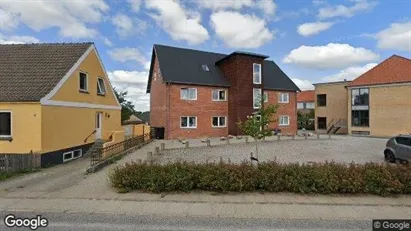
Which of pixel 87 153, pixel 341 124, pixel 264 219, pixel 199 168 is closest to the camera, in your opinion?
pixel 264 219

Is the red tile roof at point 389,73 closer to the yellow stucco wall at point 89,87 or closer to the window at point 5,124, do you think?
the yellow stucco wall at point 89,87

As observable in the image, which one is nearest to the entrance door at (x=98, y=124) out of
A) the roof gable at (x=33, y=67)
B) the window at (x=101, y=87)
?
the window at (x=101, y=87)

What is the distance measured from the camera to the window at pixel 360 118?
105 feet

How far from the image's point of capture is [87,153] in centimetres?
1571

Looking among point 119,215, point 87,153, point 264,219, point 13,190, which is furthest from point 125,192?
point 87,153

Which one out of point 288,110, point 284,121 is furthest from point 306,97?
point 284,121

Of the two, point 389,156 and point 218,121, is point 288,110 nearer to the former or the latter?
point 218,121

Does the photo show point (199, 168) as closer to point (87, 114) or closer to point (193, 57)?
point (87, 114)

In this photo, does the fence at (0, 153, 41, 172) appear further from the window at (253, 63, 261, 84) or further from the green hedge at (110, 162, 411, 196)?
the window at (253, 63, 261, 84)

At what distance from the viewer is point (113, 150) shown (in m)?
14.6

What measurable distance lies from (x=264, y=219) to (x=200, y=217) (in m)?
1.40

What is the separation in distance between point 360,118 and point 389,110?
3.40m

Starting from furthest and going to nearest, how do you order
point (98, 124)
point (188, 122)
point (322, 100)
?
point (322, 100), point (188, 122), point (98, 124)

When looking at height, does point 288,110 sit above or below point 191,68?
below
